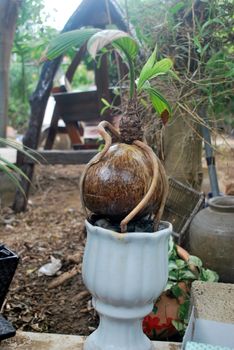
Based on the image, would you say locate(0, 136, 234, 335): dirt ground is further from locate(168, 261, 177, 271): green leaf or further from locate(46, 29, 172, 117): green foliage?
locate(46, 29, 172, 117): green foliage

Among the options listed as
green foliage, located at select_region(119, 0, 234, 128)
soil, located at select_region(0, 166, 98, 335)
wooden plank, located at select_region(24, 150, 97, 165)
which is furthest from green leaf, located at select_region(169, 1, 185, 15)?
soil, located at select_region(0, 166, 98, 335)

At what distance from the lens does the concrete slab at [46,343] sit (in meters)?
1.26

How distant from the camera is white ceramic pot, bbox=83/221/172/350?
103cm

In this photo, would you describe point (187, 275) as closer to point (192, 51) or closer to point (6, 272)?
point (6, 272)

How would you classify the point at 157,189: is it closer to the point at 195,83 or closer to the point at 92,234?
the point at 92,234

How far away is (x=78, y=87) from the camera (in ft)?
26.3

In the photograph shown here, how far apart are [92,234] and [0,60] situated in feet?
8.72

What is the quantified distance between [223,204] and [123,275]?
1184mm

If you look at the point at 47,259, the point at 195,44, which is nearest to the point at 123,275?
the point at 195,44

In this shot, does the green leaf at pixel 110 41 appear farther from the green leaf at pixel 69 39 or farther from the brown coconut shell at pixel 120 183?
the brown coconut shell at pixel 120 183

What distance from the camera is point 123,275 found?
103 centimetres

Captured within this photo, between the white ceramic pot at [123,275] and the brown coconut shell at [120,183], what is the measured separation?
7cm

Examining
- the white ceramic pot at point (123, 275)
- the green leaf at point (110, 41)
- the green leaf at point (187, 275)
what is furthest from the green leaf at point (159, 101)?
the green leaf at point (187, 275)

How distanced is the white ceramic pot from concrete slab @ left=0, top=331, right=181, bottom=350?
7.4 inches
